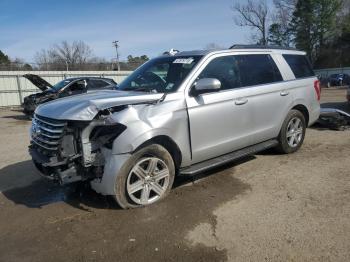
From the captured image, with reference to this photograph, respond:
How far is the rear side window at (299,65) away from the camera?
6810 mm

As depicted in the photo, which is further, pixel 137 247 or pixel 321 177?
pixel 321 177

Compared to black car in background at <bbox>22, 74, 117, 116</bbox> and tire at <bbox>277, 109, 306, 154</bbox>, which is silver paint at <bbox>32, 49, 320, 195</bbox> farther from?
black car in background at <bbox>22, 74, 117, 116</bbox>

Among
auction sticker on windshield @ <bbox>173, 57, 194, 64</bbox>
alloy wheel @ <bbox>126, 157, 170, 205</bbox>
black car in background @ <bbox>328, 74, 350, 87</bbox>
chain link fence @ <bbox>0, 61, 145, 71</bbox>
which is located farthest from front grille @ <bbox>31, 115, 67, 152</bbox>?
black car in background @ <bbox>328, 74, 350, 87</bbox>

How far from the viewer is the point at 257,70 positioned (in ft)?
20.1

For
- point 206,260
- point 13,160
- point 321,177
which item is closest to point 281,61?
point 321,177

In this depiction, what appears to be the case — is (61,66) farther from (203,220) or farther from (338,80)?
(338,80)

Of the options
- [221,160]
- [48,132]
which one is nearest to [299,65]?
[221,160]

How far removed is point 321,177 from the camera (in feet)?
18.1

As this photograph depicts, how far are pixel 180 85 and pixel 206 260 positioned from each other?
237cm

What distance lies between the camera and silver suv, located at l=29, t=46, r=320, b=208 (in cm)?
429

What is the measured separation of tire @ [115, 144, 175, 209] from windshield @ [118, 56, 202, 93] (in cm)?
92

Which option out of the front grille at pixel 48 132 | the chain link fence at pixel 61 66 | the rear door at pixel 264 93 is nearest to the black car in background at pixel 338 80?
the chain link fence at pixel 61 66

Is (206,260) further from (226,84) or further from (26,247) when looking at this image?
(226,84)

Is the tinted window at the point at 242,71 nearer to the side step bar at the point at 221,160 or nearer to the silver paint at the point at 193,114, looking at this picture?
the silver paint at the point at 193,114
